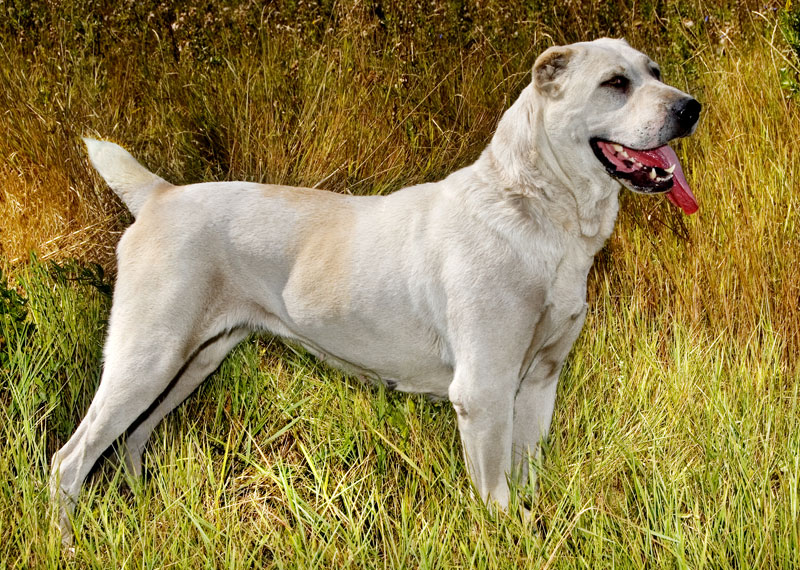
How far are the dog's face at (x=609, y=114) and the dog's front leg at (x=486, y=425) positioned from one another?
81 centimetres

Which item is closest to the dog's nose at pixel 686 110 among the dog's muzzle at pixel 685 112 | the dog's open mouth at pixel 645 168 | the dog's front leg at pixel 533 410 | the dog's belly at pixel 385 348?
the dog's muzzle at pixel 685 112

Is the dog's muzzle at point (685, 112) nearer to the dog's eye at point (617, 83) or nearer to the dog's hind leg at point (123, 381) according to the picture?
the dog's eye at point (617, 83)

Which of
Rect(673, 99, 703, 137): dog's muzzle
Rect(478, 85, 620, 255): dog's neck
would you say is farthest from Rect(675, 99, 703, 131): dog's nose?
Rect(478, 85, 620, 255): dog's neck

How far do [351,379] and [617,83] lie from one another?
5.39ft

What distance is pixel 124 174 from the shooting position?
11.8 feet

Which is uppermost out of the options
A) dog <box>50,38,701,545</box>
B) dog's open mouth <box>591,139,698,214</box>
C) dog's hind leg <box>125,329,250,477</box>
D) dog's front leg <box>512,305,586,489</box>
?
dog's open mouth <box>591,139,698,214</box>

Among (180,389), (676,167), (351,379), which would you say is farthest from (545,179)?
(180,389)

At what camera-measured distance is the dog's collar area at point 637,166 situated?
3.11 m

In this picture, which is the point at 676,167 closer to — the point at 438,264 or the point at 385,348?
the point at 438,264

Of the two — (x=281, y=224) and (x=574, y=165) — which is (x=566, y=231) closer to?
(x=574, y=165)

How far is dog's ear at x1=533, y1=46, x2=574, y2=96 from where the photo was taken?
3.17 m

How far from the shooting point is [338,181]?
472 centimetres

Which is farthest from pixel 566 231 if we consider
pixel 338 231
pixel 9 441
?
pixel 9 441

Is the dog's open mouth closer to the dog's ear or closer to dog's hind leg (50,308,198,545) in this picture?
the dog's ear
